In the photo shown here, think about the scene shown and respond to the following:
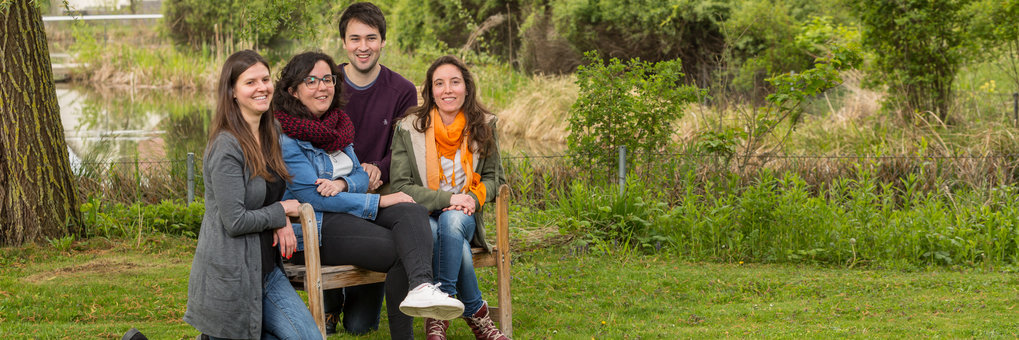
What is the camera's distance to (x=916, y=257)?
5.86 m

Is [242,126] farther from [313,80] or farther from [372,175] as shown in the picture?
[372,175]

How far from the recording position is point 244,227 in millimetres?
3205

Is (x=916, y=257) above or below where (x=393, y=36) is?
below

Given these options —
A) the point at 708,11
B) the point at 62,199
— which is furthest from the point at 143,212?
the point at 708,11

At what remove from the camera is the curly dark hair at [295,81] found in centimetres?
370

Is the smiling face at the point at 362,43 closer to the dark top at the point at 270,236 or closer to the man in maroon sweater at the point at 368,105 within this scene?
the man in maroon sweater at the point at 368,105

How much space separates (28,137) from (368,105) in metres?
3.11

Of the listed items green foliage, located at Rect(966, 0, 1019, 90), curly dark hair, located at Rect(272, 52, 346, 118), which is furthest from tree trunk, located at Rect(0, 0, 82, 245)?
green foliage, located at Rect(966, 0, 1019, 90)

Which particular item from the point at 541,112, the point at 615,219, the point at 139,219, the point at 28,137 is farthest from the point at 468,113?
the point at 541,112

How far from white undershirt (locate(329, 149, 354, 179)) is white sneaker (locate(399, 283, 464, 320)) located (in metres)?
0.62

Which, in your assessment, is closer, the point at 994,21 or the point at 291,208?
the point at 291,208

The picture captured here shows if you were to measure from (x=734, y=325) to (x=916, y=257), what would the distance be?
2041mm

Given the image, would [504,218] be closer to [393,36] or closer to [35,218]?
[35,218]

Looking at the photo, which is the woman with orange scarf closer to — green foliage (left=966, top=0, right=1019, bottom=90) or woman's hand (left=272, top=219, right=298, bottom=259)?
woman's hand (left=272, top=219, right=298, bottom=259)
